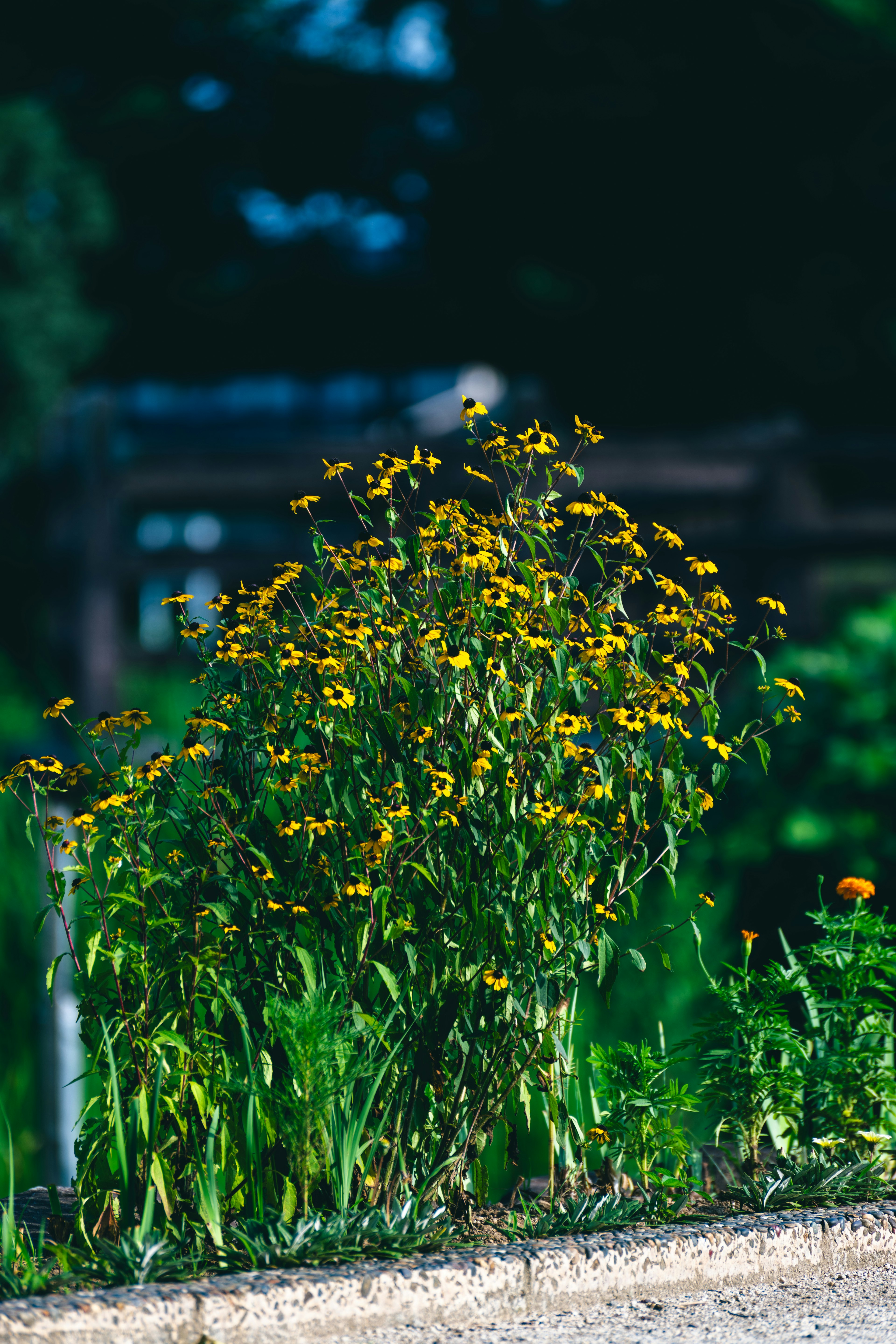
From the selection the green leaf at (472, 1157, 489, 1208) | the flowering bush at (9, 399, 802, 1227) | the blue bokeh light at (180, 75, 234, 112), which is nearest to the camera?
the flowering bush at (9, 399, 802, 1227)

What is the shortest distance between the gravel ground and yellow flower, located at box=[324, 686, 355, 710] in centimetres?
85

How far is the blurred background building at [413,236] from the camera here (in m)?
10.1

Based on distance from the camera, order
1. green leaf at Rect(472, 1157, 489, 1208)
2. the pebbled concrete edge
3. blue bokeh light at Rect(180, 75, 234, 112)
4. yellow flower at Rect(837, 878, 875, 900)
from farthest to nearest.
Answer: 1. blue bokeh light at Rect(180, 75, 234, 112)
2. yellow flower at Rect(837, 878, 875, 900)
3. green leaf at Rect(472, 1157, 489, 1208)
4. the pebbled concrete edge

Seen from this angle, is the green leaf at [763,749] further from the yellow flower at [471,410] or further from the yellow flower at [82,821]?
the yellow flower at [82,821]

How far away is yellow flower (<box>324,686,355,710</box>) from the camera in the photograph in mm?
1934

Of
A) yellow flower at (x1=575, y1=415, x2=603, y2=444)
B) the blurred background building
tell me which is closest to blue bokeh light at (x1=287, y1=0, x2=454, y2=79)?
the blurred background building

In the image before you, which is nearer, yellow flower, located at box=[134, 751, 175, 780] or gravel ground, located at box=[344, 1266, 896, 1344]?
gravel ground, located at box=[344, 1266, 896, 1344]

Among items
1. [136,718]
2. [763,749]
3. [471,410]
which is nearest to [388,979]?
[136,718]

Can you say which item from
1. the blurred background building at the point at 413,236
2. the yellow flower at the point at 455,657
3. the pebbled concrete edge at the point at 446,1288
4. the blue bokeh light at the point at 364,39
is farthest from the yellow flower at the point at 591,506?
the blue bokeh light at the point at 364,39

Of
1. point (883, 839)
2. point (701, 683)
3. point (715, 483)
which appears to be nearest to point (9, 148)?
point (715, 483)

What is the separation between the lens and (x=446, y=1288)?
1.91 meters

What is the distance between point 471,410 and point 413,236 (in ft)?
34.9

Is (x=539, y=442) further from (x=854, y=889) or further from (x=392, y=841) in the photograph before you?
(x=854, y=889)

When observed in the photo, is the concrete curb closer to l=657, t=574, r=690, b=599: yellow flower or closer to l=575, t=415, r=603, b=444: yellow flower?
A: l=657, t=574, r=690, b=599: yellow flower
